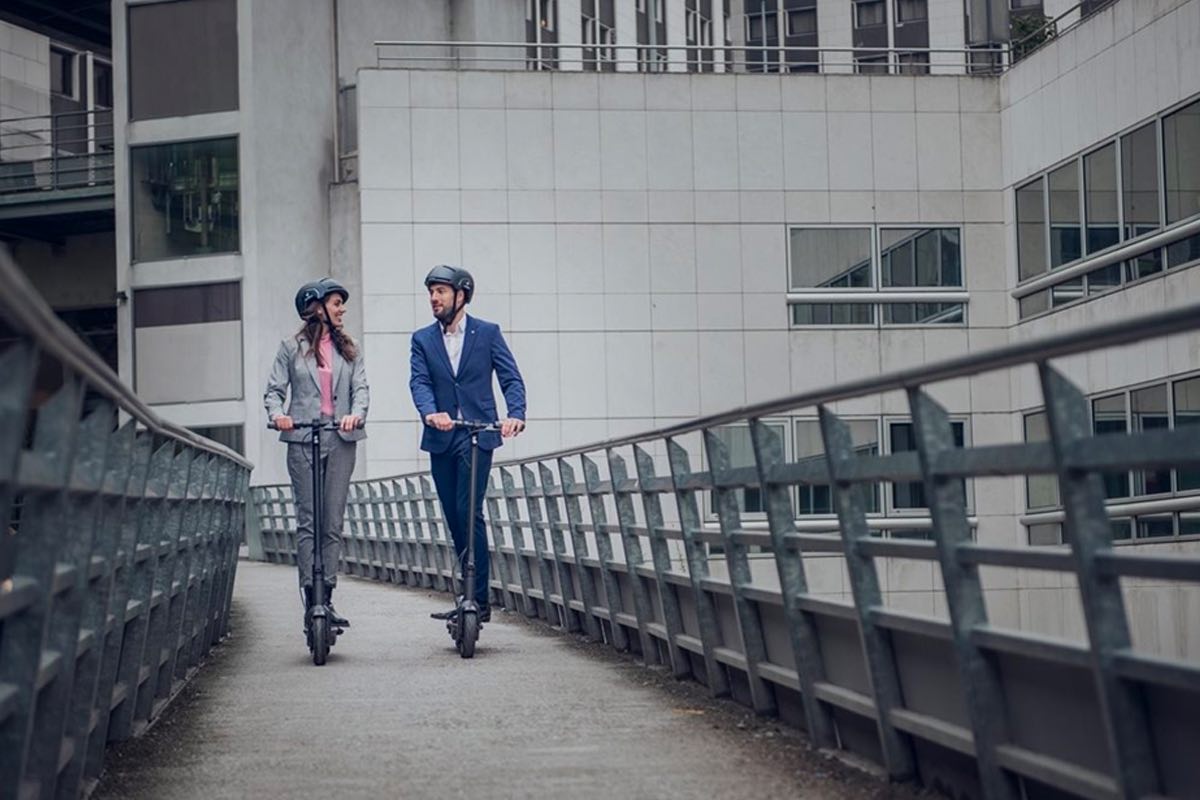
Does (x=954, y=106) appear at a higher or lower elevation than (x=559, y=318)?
higher

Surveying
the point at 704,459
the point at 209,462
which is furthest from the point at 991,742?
the point at 209,462

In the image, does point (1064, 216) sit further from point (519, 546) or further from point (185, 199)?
point (519, 546)

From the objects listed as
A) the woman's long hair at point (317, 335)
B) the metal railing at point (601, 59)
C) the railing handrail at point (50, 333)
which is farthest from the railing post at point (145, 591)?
the metal railing at point (601, 59)

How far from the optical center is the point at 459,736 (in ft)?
27.1

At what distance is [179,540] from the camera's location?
9586 millimetres

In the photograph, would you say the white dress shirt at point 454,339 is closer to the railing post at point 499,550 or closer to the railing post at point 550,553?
the railing post at point 550,553

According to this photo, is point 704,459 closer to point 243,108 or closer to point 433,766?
point 433,766

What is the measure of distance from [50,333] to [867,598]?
10.3 feet

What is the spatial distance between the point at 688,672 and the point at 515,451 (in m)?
26.8

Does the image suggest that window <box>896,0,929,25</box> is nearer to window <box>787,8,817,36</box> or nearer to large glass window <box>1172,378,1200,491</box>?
window <box>787,8,817,36</box>

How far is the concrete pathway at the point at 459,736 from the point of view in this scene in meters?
6.98

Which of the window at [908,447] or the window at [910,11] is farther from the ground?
the window at [910,11]

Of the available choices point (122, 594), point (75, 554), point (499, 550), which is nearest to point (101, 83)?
point (499, 550)

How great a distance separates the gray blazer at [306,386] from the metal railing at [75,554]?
206 centimetres
